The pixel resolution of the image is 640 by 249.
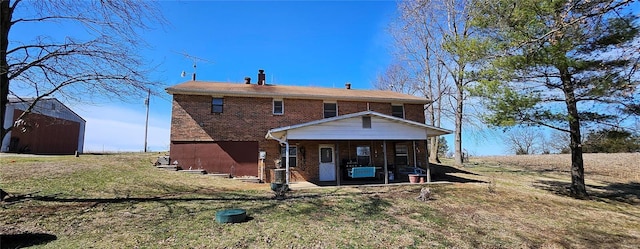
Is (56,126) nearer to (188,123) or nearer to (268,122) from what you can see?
(188,123)

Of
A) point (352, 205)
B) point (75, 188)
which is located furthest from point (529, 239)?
point (75, 188)

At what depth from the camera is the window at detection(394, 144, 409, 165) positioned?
16844 millimetres

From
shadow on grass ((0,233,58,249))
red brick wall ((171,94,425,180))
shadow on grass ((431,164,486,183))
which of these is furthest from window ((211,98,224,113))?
shadow on grass ((431,164,486,183))

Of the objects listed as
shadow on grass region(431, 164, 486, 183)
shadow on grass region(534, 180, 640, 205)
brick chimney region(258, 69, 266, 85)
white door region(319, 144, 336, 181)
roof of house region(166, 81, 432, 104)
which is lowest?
shadow on grass region(534, 180, 640, 205)

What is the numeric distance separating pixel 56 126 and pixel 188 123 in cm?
1973

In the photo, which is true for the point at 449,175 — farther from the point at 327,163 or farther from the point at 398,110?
the point at 327,163

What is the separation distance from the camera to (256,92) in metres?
15.5

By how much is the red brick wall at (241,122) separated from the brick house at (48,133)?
36.6 feet

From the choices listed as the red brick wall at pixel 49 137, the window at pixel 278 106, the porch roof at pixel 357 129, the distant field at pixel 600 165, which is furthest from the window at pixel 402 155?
the red brick wall at pixel 49 137

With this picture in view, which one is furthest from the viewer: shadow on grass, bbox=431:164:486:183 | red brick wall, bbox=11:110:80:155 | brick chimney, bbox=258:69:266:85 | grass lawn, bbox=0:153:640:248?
red brick wall, bbox=11:110:80:155

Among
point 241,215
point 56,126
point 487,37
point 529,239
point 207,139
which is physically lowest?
point 529,239

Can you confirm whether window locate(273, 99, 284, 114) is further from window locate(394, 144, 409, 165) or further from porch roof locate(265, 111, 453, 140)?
window locate(394, 144, 409, 165)

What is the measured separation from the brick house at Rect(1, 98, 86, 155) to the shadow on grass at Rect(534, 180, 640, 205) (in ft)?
92.7

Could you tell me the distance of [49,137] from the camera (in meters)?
25.2
